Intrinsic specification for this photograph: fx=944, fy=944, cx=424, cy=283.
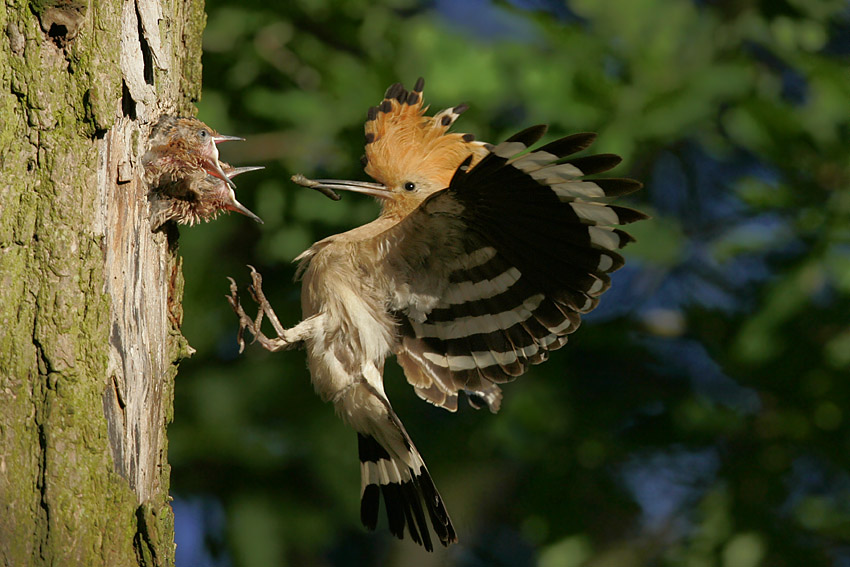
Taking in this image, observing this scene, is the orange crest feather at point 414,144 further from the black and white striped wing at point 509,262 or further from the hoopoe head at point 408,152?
the black and white striped wing at point 509,262

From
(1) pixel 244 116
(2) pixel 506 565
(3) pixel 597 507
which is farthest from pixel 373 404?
(2) pixel 506 565

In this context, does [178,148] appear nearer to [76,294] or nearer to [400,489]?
[76,294]

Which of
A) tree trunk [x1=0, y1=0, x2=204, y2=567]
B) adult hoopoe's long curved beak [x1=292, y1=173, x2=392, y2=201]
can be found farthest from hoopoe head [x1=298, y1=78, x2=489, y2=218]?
tree trunk [x1=0, y1=0, x2=204, y2=567]

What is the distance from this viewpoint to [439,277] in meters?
2.71

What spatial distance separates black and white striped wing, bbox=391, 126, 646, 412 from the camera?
2.29 m

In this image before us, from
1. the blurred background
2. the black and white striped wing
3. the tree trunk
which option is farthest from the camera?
the blurred background

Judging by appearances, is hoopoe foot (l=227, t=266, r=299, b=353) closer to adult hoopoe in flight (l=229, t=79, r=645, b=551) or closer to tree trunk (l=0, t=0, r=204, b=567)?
adult hoopoe in flight (l=229, t=79, r=645, b=551)

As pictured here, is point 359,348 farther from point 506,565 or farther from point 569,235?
point 506,565

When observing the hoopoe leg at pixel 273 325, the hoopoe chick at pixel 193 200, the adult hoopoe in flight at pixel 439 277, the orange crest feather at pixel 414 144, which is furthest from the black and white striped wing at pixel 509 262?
the hoopoe chick at pixel 193 200

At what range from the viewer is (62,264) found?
1750 mm

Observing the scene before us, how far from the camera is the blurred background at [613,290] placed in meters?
3.75

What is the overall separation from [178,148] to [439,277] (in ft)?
2.98

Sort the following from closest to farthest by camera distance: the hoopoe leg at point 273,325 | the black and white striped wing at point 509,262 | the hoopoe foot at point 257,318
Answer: the black and white striped wing at point 509,262 < the hoopoe foot at point 257,318 < the hoopoe leg at point 273,325

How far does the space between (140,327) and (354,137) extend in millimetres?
1968
